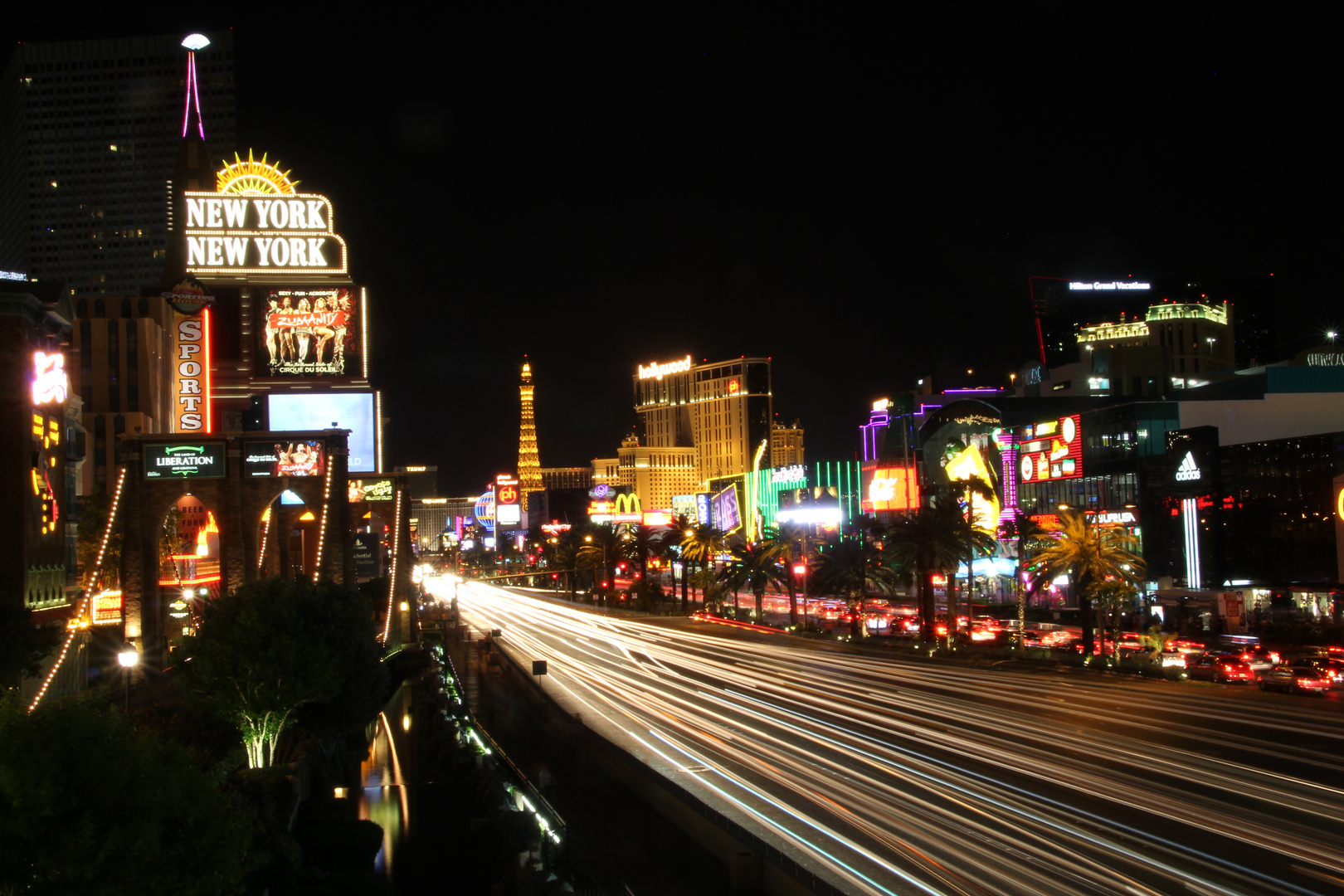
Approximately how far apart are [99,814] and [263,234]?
71011 mm

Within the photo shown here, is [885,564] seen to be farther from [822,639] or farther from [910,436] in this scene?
[910,436]

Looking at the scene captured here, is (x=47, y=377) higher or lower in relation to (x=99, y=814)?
higher

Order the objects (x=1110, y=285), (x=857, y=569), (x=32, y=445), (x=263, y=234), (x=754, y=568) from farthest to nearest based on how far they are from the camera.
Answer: (x=1110, y=285) → (x=263, y=234) → (x=754, y=568) → (x=857, y=569) → (x=32, y=445)

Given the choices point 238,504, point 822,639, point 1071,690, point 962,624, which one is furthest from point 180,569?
point 1071,690

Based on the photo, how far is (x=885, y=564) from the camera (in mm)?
71125

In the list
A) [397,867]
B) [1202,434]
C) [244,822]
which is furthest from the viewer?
[1202,434]

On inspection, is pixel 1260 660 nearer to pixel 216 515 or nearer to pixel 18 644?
pixel 18 644

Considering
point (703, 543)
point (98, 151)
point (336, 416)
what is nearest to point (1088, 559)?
point (703, 543)

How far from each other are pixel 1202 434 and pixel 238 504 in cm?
5573

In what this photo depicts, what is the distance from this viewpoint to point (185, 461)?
156 ft

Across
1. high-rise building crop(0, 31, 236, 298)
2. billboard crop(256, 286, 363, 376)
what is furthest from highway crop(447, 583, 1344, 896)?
high-rise building crop(0, 31, 236, 298)

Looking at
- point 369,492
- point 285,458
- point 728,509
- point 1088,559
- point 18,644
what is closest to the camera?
point 18,644

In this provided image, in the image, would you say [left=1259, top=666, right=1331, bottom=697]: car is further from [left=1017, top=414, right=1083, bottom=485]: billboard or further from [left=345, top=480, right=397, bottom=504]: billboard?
[left=345, top=480, right=397, bottom=504]: billboard

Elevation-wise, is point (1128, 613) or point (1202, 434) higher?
point (1202, 434)
